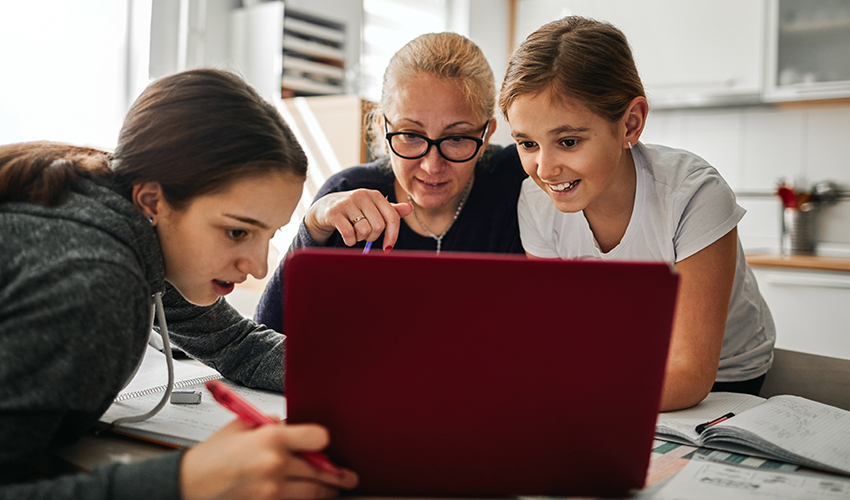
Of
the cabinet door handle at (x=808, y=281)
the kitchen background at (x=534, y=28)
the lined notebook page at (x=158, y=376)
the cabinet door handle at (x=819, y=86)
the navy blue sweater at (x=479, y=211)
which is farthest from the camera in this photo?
the cabinet door handle at (x=819, y=86)

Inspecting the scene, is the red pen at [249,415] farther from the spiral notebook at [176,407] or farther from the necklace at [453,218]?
the necklace at [453,218]

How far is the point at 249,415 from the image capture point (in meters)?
0.54

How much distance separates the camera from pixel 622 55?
108 centimetres

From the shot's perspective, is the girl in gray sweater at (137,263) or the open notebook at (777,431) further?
the open notebook at (777,431)

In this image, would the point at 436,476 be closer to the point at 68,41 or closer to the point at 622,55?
the point at 622,55

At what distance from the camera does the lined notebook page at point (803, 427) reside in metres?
0.69

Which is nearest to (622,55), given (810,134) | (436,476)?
(436,476)

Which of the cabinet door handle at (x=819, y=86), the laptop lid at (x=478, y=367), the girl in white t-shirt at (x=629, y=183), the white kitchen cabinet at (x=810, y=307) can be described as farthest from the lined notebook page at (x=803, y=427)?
the cabinet door handle at (x=819, y=86)

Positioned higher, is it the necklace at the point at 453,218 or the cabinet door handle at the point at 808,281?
the necklace at the point at 453,218

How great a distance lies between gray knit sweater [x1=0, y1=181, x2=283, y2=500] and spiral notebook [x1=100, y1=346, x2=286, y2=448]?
7 cm

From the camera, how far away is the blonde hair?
50.6 inches

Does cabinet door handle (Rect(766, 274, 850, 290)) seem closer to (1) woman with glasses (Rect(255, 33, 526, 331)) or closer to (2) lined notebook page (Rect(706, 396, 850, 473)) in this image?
(1) woman with glasses (Rect(255, 33, 526, 331))

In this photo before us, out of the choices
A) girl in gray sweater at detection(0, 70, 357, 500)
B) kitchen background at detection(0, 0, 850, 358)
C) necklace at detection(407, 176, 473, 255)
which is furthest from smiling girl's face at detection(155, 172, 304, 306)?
kitchen background at detection(0, 0, 850, 358)

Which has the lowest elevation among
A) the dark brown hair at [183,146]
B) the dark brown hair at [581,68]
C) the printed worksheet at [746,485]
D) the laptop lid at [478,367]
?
the printed worksheet at [746,485]
